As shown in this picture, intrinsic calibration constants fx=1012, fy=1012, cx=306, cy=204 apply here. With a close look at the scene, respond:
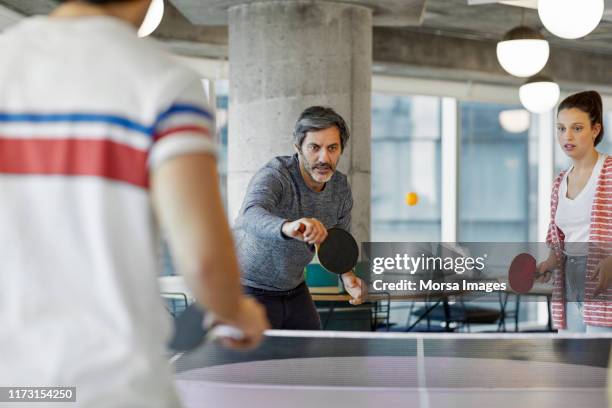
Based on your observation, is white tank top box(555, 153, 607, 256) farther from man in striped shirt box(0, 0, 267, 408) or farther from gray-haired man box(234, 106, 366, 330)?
man in striped shirt box(0, 0, 267, 408)

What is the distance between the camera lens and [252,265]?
3.89 meters

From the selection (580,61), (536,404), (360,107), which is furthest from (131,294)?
(580,61)

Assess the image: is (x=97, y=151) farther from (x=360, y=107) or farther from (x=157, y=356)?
(x=360, y=107)

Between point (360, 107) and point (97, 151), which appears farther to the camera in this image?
point (360, 107)

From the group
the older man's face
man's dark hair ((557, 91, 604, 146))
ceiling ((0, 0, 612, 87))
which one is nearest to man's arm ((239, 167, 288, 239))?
the older man's face

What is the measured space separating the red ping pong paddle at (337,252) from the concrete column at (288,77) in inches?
130

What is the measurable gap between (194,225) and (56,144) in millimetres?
206

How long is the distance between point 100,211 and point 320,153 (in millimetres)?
2636

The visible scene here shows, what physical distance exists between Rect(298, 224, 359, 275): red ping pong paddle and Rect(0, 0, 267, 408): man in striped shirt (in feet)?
7.51

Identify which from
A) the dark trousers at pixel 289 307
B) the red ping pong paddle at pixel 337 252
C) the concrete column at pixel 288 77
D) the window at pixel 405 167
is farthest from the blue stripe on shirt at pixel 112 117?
the window at pixel 405 167

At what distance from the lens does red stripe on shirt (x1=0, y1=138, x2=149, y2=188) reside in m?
1.25

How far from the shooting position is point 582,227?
14.1ft

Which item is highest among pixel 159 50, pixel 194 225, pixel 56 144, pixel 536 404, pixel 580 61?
pixel 580 61

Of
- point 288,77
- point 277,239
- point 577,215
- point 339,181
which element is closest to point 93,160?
point 277,239
